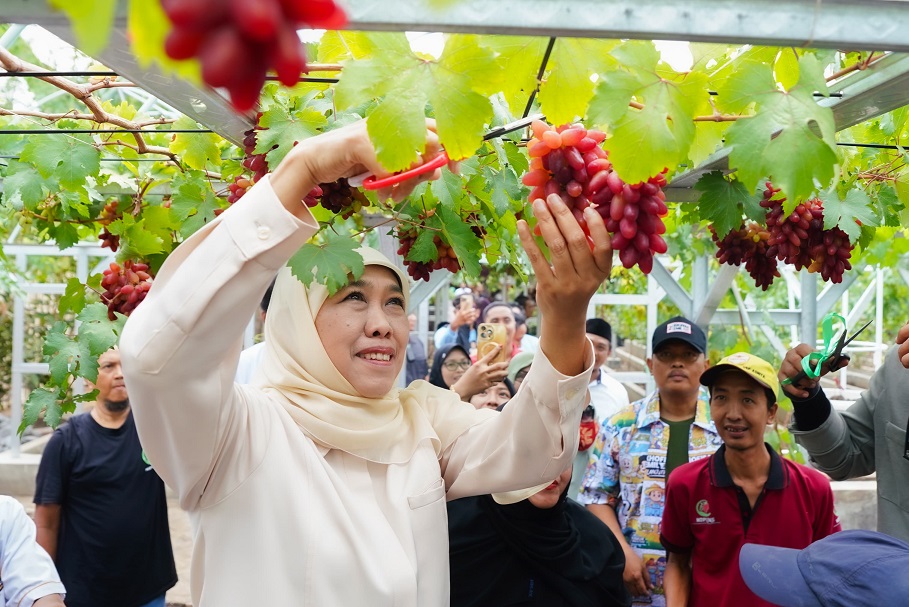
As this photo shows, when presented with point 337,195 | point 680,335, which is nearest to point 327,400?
point 337,195

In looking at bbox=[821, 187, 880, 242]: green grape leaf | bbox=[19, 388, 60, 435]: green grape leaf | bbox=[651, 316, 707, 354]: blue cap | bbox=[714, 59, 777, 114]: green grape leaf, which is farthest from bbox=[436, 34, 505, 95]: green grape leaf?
bbox=[651, 316, 707, 354]: blue cap

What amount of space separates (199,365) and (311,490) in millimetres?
470

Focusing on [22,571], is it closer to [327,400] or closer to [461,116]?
[327,400]

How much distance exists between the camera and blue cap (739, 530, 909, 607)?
5.43 ft

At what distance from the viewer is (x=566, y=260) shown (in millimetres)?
1311

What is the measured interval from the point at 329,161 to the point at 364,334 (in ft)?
2.15

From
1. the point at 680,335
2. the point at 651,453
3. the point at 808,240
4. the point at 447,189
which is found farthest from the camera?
the point at 680,335

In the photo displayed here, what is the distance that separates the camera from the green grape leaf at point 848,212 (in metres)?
2.06

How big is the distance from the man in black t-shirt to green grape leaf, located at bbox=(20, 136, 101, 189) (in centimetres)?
160

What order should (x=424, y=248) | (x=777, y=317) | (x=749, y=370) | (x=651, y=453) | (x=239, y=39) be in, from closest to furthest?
(x=239, y=39)
(x=424, y=248)
(x=749, y=370)
(x=651, y=453)
(x=777, y=317)

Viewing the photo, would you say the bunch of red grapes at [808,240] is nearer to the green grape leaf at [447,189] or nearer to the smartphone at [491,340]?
the green grape leaf at [447,189]

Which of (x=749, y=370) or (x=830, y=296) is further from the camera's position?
(x=830, y=296)

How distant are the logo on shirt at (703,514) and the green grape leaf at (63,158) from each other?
7.24ft

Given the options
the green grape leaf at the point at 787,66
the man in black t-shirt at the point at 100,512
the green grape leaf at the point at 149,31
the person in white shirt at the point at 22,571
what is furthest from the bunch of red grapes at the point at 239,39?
the man in black t-shirt at the point at 100,512
